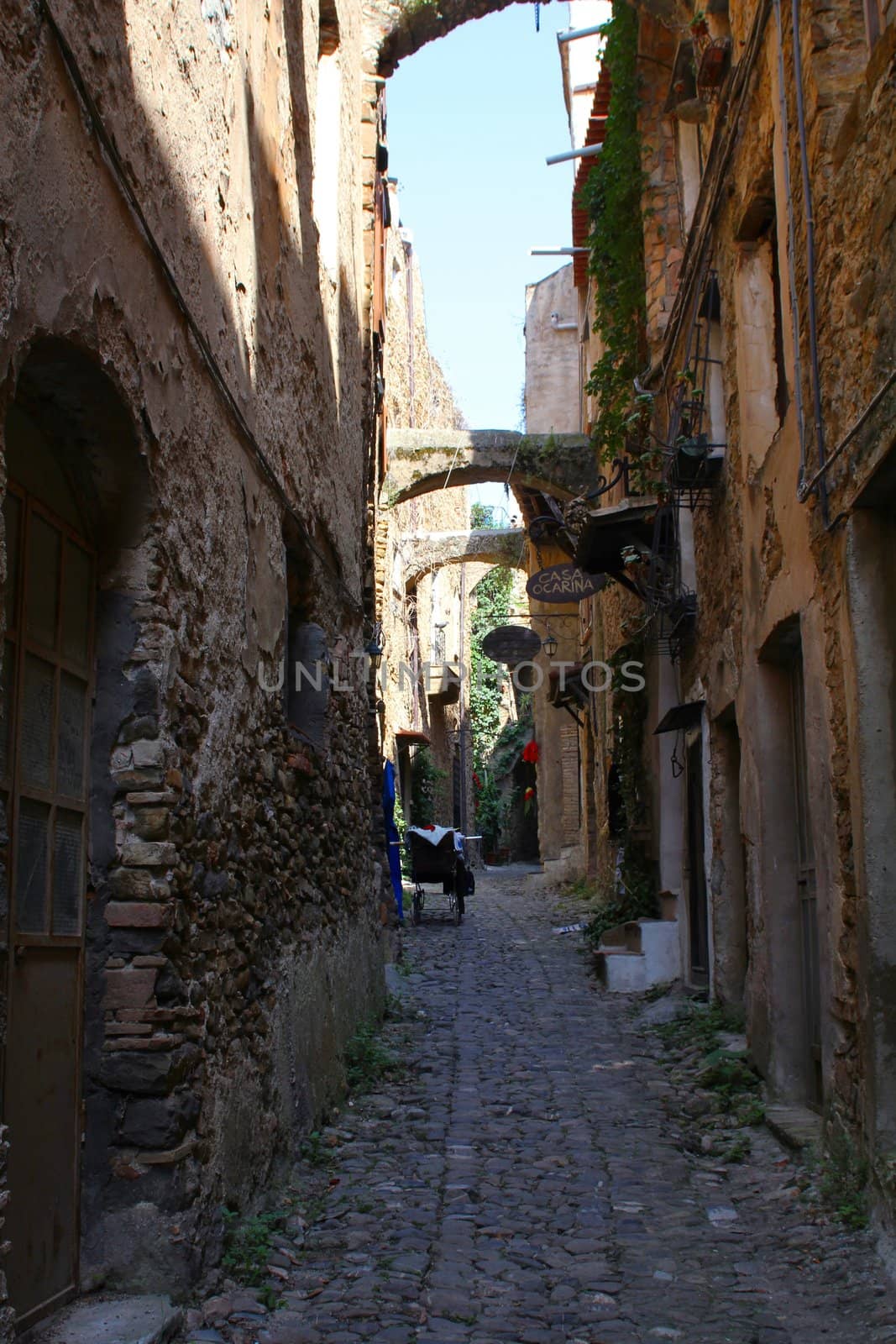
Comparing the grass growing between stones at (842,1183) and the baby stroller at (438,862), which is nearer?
the grass growing between stones at (842,1183)

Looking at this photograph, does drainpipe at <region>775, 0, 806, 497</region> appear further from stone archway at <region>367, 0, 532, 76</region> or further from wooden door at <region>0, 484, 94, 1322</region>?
stone archway at <region>367, 0, 532, 76</region>

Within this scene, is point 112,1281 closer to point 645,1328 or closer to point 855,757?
point 645,1328

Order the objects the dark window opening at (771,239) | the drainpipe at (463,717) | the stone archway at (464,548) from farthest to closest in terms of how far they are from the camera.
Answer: the drainpipe at (463,717) < the stone archway at (464,548) < the dark window opening at (771,239)

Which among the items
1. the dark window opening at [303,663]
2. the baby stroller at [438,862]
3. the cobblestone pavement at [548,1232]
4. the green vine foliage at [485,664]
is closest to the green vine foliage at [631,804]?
the baby stroller at [438,862]

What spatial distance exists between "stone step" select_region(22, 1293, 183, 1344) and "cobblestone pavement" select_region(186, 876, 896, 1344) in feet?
0.47

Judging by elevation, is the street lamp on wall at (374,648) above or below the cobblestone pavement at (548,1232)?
above

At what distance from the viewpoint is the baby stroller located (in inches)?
590

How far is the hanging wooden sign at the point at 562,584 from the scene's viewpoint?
45.3 ft

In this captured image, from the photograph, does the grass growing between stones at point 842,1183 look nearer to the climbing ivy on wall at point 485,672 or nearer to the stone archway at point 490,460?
the stone archway at point 490,460

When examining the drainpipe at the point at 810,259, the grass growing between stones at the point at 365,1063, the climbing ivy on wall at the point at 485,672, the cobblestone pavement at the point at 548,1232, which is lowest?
the cobblestone pavement at the point at 548,1232

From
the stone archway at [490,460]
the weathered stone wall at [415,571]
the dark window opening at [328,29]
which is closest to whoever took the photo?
the dark window opening at [328,29]

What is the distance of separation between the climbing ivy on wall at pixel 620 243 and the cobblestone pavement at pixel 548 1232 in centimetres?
574

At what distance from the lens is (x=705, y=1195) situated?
500cm

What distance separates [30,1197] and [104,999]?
609mm
